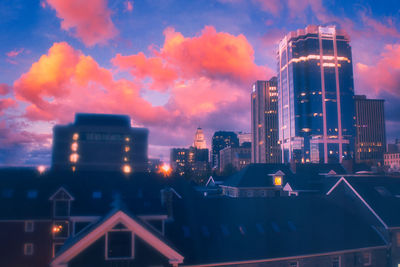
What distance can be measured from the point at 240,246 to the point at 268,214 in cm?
529

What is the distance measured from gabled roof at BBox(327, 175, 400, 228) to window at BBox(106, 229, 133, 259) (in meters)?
25.8

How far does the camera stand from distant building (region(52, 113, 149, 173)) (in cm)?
9831

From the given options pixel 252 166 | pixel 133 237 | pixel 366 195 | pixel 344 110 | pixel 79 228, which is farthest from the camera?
pixel 344 110

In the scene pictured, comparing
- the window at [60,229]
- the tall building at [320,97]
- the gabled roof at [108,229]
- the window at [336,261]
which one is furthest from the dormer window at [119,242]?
the tall building at [320,97]

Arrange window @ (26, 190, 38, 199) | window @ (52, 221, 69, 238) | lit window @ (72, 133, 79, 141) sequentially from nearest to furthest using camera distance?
window @ (52, 221, 69, 238) → window @ (26, 190, 38, 199) → lit window @ (72, 133, 79, 141)

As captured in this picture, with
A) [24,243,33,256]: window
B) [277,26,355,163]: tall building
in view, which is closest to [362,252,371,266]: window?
[24,243,33,256]: window

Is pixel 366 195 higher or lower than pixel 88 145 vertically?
lower

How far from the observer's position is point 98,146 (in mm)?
100750

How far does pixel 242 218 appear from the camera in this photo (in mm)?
27219

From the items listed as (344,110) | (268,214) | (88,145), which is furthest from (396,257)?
(344,110)

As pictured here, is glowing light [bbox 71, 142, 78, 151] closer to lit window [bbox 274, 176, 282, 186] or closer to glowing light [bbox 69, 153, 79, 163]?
glowing light [bbox 69, 153, 79, 163]

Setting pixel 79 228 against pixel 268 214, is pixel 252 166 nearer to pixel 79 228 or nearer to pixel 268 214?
pixel 268 214

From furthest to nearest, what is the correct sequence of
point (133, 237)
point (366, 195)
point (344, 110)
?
point (344, 110), point (366, 195), point (133, 237)

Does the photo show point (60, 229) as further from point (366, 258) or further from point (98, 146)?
point (98, 146)
